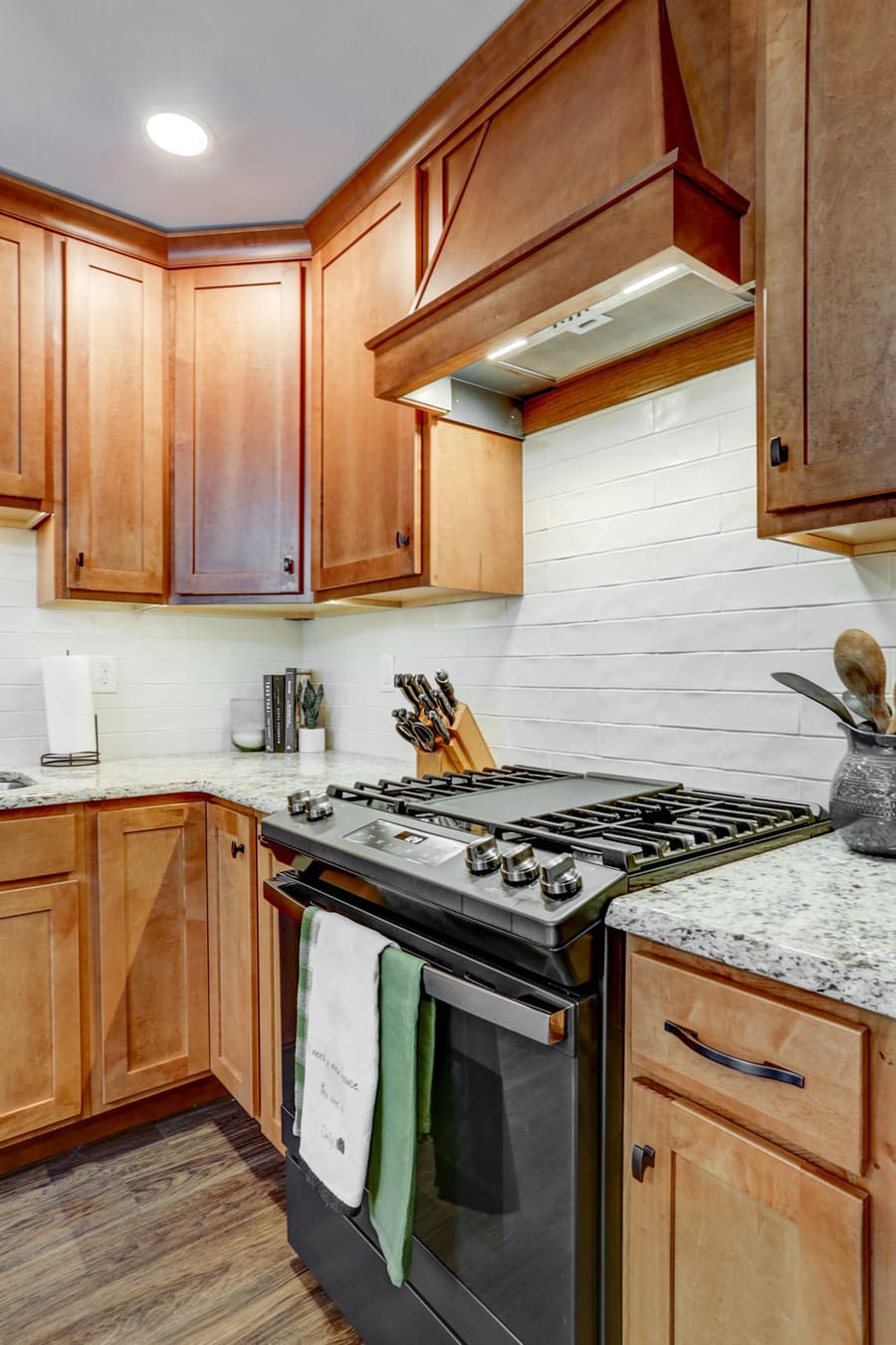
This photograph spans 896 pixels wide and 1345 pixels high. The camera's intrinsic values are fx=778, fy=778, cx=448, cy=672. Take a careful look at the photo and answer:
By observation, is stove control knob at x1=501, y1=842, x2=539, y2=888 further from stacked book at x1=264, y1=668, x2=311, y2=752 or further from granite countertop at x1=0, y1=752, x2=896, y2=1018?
stacked book at x1=264, y1=668, x2=311, y2=752

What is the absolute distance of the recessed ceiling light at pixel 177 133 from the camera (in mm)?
1842

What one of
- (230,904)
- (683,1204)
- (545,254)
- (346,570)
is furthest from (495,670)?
(683,1204)

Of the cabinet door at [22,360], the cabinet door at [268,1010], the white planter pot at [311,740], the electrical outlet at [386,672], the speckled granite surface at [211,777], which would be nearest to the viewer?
the cabinet door at [268,1010]

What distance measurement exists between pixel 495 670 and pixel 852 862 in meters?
1.13

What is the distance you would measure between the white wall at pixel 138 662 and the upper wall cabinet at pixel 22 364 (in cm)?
30

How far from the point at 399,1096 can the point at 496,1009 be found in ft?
0.97

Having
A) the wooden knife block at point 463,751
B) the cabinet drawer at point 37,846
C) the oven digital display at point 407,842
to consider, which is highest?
the wooden knife block at point 463,751

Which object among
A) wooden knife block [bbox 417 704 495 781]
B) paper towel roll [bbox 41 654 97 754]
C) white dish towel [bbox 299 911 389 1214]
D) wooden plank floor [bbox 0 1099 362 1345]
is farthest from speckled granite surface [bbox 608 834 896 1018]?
paper towel roll [bbox 41 654 97 754]

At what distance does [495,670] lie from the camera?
2111mm

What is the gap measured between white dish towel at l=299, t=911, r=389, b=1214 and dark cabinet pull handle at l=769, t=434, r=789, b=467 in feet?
3.05

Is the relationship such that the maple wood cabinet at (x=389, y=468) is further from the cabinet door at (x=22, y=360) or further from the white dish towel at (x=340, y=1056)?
the white dish towel at (x=340, y=1056)

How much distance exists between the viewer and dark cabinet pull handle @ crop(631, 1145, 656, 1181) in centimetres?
92

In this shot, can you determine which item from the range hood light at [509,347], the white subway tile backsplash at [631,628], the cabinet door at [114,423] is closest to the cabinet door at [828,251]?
the white subway tile backsplash at [631,628]

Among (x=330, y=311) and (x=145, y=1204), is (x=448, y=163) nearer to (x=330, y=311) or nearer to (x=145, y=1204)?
(x=330, y=311)
